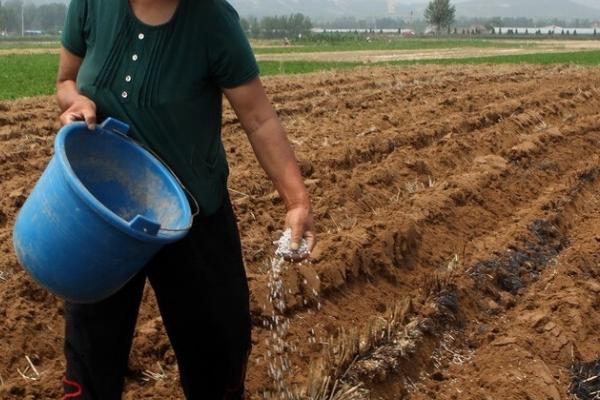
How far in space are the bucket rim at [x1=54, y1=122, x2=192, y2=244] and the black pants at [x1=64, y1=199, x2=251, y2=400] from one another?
23 cm

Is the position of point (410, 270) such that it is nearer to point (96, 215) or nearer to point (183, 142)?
point (183, 142)

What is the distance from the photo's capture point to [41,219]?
8.27 ft

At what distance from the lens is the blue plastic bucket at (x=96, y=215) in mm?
2436

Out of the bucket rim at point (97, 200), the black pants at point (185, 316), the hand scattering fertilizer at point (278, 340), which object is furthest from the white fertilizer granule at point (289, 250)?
the hand scattering fertilizer at point (278, 340)

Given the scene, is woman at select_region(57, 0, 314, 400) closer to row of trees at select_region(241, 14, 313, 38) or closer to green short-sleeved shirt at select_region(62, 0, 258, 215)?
green short-sleeved shirt at select_region(62, 0, 258, 215)

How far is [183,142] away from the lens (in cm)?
279

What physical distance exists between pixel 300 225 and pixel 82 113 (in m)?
0.74

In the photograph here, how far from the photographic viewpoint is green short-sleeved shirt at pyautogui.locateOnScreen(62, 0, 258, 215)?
108 inches

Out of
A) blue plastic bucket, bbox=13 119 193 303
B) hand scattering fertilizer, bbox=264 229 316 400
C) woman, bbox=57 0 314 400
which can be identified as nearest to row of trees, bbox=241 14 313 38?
hand scattering fertilizer, bbox=264 229 316 400

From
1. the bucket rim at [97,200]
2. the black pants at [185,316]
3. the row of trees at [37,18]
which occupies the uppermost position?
the row of trees at [37,18]

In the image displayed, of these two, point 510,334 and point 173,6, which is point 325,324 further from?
point 173,6

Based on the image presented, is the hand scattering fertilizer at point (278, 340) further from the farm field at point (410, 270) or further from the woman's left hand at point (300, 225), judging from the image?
the woman's left hand at point (300, 225)

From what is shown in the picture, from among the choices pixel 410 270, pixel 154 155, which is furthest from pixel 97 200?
pixel 410 270

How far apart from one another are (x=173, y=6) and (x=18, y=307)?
7.38ft
